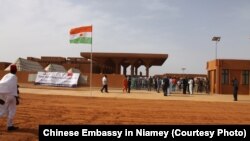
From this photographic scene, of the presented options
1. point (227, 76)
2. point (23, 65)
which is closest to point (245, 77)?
point (227, 76)

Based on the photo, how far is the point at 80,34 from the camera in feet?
88.6

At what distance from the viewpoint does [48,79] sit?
127 feet

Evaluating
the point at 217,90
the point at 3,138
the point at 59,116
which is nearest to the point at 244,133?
the point at 3,138

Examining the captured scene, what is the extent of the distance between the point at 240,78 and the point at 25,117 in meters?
27.6

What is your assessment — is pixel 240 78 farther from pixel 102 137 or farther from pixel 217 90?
pixel 102 137

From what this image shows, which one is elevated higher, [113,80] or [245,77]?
[245,77]

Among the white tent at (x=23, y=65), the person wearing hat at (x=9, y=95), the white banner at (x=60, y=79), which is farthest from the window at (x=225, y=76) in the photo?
the person wearing hat at (x=9, y=95)

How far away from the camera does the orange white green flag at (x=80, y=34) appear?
Answer: 26962mm

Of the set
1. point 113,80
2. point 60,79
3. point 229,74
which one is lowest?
point 113,80
